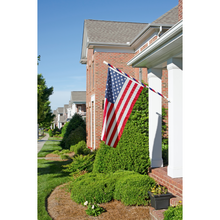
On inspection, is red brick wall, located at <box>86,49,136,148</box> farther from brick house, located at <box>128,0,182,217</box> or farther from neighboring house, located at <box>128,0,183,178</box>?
brick house, located at <box>128,0,182,217</box>

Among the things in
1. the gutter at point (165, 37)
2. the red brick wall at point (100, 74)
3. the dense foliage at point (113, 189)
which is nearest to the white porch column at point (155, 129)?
the gutter at point (165, 37)

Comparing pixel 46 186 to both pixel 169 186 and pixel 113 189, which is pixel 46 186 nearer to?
pixel 113 189

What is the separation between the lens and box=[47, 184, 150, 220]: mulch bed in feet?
19.5

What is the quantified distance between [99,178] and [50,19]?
523 centimetres

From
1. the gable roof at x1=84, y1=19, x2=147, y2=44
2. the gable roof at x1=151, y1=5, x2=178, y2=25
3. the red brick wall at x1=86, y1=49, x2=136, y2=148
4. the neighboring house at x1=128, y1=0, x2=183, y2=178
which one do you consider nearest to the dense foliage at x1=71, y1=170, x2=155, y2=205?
the neighboring house at x1=128, y1=0, x2=183, y2=178

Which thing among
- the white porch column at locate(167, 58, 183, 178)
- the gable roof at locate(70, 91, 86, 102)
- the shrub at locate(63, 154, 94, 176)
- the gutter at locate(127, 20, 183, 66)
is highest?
the gable roof at locate(70, 91, 86, 102)

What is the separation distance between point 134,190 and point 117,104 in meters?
2.32

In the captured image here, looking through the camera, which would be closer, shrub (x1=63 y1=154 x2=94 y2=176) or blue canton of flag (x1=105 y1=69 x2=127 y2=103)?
blue canton of flag (x1=105 y1=69 x2=127 y2=103)

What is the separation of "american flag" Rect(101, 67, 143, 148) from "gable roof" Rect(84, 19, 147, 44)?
9.76 m

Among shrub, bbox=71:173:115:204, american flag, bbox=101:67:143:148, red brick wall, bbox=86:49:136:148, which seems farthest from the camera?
red brick wall, bbox=86:49:136:148
